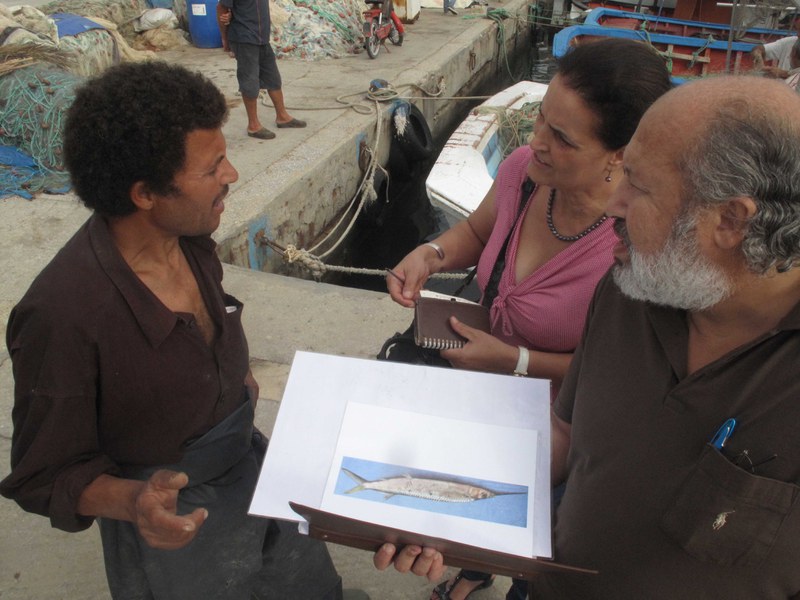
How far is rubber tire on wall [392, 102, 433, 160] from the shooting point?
6.92 meters

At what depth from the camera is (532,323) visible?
1617 millimetres

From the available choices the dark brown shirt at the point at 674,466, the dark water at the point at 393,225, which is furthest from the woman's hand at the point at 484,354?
the dark water at the point at 393,225

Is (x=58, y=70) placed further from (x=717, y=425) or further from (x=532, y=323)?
(x=717, y=425)

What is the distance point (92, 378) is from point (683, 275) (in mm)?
1097

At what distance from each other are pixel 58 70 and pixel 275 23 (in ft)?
12.9

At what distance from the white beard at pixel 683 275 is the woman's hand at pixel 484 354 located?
1.86 ft

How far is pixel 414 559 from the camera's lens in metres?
1.11

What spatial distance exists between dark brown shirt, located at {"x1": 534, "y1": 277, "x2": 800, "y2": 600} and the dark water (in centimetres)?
471

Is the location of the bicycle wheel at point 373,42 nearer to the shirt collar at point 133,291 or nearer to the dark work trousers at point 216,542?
the dark work trousers at point 216,542

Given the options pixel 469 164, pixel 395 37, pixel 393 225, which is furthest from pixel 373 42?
pixel 469 164

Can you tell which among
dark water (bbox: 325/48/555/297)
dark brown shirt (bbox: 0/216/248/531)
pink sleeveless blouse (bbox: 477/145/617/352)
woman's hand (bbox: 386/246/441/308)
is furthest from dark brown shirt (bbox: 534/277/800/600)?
dark water (bbox: 325/48/555/297)

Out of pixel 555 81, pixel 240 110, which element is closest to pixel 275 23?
pixel 240 110

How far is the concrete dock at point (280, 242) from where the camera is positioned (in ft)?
6.48

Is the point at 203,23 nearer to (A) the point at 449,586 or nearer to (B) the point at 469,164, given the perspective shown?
(B) the point at 469,164
